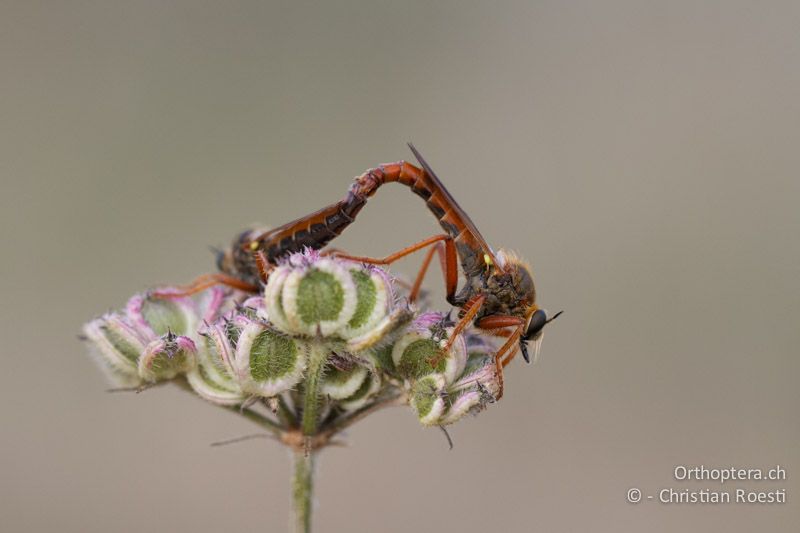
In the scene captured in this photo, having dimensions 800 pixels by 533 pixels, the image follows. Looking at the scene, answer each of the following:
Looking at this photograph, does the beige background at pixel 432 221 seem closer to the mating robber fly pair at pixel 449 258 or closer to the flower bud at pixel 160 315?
the mating robber fly pair at pixel 449 258

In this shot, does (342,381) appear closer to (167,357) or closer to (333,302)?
(333,302)

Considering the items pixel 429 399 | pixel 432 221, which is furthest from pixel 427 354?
pixel 432 221

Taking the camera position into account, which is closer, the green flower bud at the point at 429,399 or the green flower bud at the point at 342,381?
the green flower bud at the point at 429,399

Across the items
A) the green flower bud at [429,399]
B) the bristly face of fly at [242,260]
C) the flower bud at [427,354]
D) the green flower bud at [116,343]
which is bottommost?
the green flower bud at [429,399]

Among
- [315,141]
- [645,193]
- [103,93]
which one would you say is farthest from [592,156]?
[103,93]

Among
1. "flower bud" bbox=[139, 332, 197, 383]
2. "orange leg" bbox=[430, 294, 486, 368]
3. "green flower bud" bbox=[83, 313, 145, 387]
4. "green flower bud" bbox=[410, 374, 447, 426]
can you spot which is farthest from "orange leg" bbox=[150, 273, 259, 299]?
"green flower bud" bbox=[410, 374, 447, 426]

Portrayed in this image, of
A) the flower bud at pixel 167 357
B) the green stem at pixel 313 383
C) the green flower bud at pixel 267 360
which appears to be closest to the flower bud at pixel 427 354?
the green stem at pixel 313 383

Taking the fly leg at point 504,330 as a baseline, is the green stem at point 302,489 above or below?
below

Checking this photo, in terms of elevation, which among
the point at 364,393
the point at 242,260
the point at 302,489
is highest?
the point at 242,260
